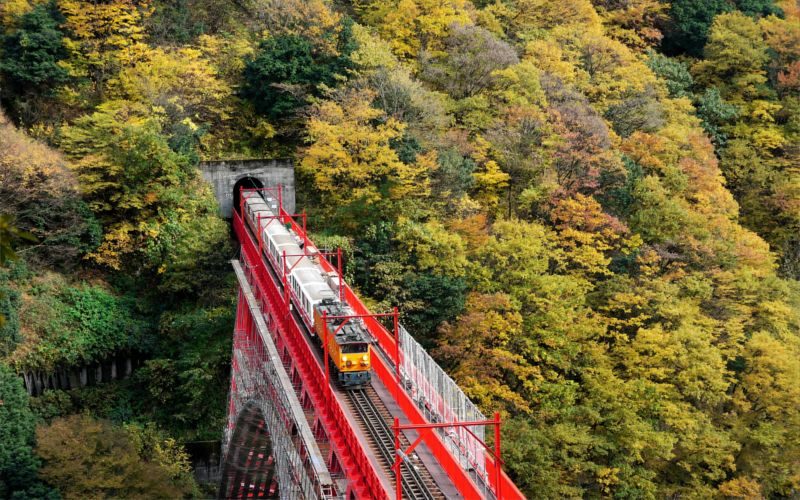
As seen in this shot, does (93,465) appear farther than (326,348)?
Yes

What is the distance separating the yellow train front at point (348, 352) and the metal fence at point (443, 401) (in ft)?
3.85

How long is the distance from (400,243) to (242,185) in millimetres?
9401

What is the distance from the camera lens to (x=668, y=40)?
78.2m

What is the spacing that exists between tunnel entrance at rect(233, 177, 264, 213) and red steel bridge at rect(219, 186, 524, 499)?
25.7ft

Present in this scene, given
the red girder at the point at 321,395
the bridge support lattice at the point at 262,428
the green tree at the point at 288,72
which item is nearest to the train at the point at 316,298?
the red girder at the point at 321,395

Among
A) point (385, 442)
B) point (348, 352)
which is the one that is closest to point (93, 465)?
point (348, 352)

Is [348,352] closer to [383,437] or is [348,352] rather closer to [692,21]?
[383,437]

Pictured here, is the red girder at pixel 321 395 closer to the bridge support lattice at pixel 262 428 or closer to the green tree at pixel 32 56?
the bridge support lattice at pixel 262 428

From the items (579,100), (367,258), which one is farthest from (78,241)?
(579,100)


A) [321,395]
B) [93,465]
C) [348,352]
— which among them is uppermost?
[348,352]

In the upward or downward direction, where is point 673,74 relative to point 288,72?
downward

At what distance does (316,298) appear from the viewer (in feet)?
107

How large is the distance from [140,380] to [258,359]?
32.2ft

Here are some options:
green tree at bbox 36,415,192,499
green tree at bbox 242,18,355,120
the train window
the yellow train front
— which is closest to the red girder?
the yellow train front
